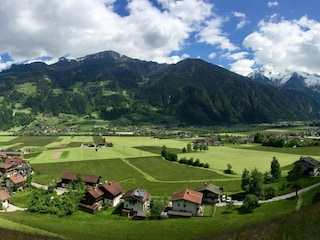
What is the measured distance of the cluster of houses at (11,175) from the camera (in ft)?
236

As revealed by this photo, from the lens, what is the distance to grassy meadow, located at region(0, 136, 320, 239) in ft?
167

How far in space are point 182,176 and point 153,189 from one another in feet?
63.9

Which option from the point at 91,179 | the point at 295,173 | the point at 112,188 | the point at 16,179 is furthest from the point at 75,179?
the point at 295,173

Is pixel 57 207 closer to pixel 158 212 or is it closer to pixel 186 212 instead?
pixel 158 212

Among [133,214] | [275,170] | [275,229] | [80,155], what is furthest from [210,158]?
[275,229]

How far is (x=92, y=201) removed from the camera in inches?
2810

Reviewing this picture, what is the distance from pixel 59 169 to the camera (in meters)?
115

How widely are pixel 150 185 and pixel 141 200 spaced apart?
71.2 feet

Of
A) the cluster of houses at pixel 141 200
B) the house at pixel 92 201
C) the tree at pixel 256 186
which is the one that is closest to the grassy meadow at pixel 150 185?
the house at pixel 92 201

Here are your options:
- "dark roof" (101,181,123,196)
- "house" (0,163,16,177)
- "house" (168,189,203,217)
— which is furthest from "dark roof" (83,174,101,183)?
"house" (0,163,16,177)

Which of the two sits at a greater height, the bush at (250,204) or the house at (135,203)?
the bush at (250,204)

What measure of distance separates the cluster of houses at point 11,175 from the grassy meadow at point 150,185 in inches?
153

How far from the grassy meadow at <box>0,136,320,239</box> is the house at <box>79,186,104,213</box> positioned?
8.41 ft

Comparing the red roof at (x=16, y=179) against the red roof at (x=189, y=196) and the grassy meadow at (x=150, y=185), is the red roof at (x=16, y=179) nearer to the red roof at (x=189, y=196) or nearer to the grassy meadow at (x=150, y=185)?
the grassy meadow at (x=150, y=185)
